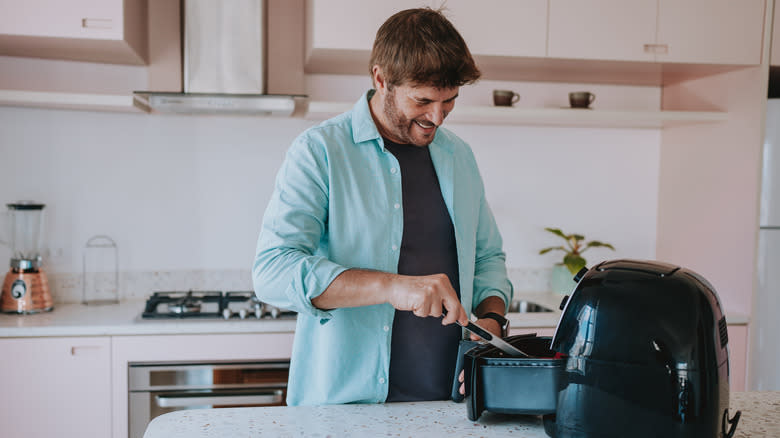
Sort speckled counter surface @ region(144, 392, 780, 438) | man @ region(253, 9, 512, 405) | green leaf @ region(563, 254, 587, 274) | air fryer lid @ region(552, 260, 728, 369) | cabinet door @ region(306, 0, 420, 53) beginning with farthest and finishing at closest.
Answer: green leaf @ region(563, 254, 587, 274)
cabinet door @ region(306, 0, 420, 53)
man @ region(253, 9, 512, 405)
speckled counter surface @ region(144, 392, 780, 438)
air fryer lid @ region(552, 260, 728, 369)

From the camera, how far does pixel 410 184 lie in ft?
4.83

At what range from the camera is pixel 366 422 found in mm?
1145

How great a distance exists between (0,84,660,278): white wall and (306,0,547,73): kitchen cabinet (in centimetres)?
53

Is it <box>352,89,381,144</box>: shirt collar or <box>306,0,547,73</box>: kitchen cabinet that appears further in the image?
<box>306,0,547,73</box>: kitchen cabinet

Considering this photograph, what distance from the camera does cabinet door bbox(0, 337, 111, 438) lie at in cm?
217

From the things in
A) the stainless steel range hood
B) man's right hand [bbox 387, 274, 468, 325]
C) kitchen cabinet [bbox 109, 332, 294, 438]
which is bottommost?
kitchen cabinet [bbox 109, 332, 294, 438]

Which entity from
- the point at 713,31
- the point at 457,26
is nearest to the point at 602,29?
the point at 713,31

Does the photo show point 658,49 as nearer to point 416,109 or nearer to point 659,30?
point 659,30

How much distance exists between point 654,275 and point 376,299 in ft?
1.56

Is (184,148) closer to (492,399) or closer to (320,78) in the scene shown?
(320,78)

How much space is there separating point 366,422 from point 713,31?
2246 mm

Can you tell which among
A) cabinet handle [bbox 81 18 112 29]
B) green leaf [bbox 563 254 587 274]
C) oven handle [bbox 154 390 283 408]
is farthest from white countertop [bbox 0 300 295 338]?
green leaf [bbox 563 254 587 274]

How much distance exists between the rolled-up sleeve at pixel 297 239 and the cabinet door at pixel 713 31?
1.81 meters

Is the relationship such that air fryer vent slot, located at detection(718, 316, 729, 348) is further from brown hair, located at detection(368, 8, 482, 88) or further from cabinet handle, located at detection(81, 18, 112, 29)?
cabinet handle, located at detection(81, 18, 112, 29)
